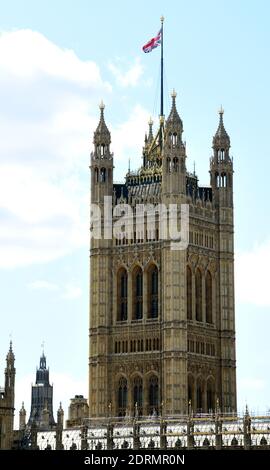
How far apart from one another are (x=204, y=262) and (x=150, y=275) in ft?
18.3

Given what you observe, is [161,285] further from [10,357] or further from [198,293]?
[10,357]

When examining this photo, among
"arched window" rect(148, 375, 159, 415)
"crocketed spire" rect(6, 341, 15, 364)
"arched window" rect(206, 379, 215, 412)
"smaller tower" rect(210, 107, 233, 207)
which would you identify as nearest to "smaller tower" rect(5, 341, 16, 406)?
"crocketed spire" rect(6, 341, 15, 364)

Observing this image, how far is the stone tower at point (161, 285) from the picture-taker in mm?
158125

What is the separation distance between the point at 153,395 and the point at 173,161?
73.3 feet

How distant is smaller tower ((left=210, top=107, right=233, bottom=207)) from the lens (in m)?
165

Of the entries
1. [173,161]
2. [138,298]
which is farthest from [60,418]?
[173,161]

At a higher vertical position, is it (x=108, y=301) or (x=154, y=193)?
(x=154, y=193)

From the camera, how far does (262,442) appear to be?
126750 mm

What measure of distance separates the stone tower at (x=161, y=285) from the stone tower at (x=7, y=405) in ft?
71.1

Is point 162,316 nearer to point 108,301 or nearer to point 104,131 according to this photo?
point 108,301
